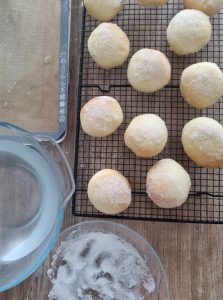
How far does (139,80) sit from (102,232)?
378 mm

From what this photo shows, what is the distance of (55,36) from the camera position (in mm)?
1191

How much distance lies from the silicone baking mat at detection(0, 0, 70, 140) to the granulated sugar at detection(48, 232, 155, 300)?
0.29 metres

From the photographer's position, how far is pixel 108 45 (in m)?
1.07

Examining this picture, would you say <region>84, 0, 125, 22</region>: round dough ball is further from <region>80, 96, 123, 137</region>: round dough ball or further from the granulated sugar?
the granulated sugar

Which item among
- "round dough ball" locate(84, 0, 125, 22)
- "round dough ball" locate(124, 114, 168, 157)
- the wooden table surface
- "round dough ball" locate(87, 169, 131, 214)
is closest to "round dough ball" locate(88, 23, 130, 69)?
"round dough ball" locate(84, 0, 125, 22)

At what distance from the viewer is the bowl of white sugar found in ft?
3.62

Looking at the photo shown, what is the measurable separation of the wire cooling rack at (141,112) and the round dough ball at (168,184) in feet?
0.20

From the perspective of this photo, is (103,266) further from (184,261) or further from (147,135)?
(147,135)

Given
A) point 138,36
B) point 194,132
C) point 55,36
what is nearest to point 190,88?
point 194,132

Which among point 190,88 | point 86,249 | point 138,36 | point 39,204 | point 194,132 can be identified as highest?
point 138,36

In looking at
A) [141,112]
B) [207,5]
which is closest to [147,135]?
[141,112]

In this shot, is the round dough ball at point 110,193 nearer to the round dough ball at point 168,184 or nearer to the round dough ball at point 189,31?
the round dough ball at point 168,184

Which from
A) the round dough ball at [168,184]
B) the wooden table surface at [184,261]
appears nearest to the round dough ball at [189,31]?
the round dough ball at [168,184]

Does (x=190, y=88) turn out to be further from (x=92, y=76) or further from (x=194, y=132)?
(x=92, y=76)
